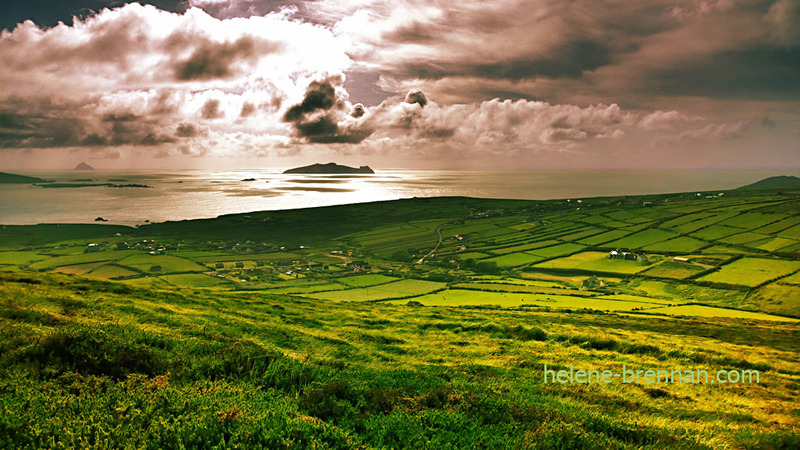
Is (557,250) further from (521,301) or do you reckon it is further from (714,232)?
(521,301)

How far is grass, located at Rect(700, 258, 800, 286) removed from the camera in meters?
69.6

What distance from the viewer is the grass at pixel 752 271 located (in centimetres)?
6962

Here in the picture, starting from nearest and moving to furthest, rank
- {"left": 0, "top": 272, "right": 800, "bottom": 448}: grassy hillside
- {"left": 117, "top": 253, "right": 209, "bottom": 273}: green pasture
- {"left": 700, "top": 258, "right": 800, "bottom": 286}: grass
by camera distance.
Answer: {"left": 0, "top": 272, "right": 800, "bottom": 448}: grassy hillside, {"left": 700, "top": 258, "right": 800, "bottom": 286}: grass, {"left": 117, "top": 253, "right": 209, "bottom": 273}: green pasture

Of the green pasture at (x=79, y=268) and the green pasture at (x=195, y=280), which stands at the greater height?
the green pasture at (x=79, y=268)

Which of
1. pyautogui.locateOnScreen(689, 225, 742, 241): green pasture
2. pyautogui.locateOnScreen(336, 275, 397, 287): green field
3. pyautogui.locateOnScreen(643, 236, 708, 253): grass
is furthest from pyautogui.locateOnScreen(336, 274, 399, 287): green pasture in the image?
pyautogui.locateOnScreen(689, 225, 742, 241): green pasture

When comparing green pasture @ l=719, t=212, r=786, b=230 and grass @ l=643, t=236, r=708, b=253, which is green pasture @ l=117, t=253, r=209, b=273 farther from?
green pasture @ l=719, t=212, r=786, b=230

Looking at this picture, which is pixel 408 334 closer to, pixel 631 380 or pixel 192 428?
pixel 631 380

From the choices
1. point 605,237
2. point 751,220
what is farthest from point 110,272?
point 751,220

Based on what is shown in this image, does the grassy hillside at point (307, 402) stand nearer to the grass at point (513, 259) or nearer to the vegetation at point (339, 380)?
the vegetation at point (339, 380)

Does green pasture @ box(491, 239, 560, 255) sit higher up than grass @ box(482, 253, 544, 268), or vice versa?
green pasture @ box(491, 239, 560, 255)

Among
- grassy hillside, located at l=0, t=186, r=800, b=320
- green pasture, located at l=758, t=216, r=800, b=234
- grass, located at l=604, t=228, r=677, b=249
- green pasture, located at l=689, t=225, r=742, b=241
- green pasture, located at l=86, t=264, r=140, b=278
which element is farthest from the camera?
green pasture, located at l=758, t=216, r=800, b=234

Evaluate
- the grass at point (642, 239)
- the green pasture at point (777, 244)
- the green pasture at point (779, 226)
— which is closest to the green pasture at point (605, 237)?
the grass at point (642, 239)

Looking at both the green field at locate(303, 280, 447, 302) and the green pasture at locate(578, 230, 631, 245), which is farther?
the green pasture at locate(578, 230, 631, 245)

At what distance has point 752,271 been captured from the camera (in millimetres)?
74000
